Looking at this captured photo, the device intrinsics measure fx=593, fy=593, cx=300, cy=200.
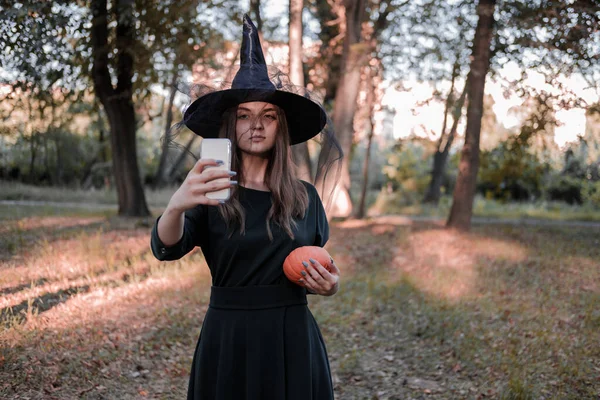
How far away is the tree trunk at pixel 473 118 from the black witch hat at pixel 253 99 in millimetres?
9778

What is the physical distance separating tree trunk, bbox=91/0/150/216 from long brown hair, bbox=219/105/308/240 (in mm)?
8621

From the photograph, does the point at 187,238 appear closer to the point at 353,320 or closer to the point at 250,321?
the point at 250,321

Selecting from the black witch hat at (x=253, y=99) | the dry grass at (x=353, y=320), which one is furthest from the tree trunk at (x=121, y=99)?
the black witch hat at (x=253, y=99)

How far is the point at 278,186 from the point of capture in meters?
2.79

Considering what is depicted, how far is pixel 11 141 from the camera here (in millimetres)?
7219

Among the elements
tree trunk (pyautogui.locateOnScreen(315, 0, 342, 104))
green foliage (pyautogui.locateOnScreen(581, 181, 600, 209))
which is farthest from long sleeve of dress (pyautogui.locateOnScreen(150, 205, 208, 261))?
green foliage (pyautogui.locateOnScreen(581, 181, 600, 209))

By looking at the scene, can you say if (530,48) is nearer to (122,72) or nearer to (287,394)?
(122,72)

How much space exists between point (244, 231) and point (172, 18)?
400 inches

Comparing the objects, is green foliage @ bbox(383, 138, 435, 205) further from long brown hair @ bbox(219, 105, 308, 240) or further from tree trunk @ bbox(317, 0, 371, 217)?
long brown hair @ bbox(219, 105, 308, 240)

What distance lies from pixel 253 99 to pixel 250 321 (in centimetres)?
101

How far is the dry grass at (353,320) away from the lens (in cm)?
511

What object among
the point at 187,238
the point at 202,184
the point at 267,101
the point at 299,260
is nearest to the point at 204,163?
the point at 202,184

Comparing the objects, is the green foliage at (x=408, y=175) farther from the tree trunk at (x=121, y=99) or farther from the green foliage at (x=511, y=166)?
the tree trunk at (x=121, y=99)

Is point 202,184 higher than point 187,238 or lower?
higher
